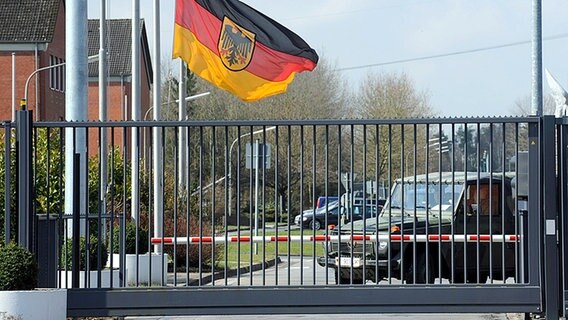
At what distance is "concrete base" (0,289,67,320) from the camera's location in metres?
10.9

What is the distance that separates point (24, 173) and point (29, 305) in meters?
1.38

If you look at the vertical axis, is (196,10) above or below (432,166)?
above

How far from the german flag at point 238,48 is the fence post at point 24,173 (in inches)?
139

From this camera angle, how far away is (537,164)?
450 inches

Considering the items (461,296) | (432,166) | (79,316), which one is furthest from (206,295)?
(432,166)

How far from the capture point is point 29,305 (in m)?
10.9

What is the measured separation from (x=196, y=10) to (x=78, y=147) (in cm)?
232

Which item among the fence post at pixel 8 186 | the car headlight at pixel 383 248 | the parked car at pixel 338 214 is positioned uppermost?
the fence post at pixel 8 186

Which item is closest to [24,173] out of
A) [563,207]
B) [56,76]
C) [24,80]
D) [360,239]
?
[360,239]

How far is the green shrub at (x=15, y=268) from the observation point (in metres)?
11.0

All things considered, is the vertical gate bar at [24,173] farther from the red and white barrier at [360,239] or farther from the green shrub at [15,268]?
the red and white barrier at [360,239]

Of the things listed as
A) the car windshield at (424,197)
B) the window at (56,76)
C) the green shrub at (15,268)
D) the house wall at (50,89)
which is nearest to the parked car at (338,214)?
the car windshield at (424,197)

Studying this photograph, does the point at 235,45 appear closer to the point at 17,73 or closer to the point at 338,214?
the point at 338,214

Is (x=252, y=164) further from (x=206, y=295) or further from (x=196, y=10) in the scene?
(x=196, y=10)
